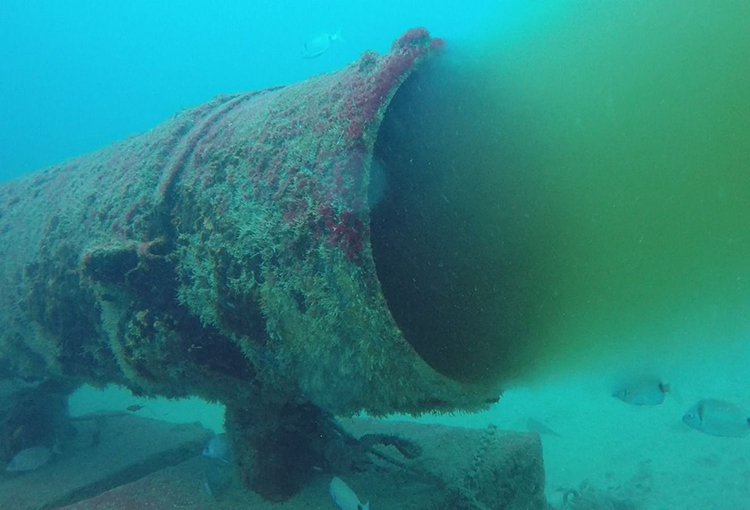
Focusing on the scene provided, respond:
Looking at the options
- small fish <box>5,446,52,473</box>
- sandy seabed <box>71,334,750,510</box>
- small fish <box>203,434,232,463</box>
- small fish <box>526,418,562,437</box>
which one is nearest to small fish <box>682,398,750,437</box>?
sandy seabed <box>71,334,750,510</box>

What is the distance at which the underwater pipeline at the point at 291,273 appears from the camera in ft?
7.33

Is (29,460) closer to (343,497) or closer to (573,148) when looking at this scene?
(343,497)

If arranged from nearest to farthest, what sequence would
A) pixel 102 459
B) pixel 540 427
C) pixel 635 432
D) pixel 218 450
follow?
1. pixel 218 450
2. pixel 102 459
3. pixel 540 427
4. pixel 635 432

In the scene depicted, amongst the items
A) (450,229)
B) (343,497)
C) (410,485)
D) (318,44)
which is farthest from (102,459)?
(318,44)

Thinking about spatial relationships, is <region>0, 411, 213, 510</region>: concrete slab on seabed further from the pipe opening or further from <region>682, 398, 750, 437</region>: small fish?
<region>682, 398, 750, 437</region>: small fish

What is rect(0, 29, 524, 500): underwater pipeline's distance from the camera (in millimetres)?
2233

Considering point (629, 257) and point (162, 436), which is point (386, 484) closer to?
point (629, 257)

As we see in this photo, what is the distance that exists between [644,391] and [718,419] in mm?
897

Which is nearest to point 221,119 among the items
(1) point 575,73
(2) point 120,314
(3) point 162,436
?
(2) point 120,314

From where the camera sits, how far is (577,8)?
3256mm

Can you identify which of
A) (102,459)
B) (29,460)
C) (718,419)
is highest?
(29,460)

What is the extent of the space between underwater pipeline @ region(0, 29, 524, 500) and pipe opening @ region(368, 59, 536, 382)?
0.04 ft

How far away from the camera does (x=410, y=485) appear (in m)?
3.24

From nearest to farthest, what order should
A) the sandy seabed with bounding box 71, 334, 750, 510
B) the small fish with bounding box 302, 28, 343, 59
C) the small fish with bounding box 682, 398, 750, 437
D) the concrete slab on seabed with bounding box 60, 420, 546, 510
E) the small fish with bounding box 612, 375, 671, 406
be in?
1. the concrete slab on seabed with bounding box 60, 420, 546, 510
2. the small fish with bounding box 682, 398, 750, 437
3. the small fish with bounding box 612, 375, 671, 406
4. the sandy seabed with bounding box 71, 334, 750, 510
5. the small fish with bounding box 302, 28, 343, 59
